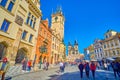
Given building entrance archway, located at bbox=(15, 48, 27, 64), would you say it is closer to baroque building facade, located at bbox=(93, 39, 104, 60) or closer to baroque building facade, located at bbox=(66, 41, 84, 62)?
baroque building facade, located at bbox=(93, 39, 104, 60)

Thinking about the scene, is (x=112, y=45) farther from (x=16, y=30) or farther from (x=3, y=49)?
(x=3, y=49)

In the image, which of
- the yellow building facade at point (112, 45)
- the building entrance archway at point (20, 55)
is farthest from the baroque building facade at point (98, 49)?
the building entrance archway at point (20, 55)

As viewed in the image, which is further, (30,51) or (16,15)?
(30,51)

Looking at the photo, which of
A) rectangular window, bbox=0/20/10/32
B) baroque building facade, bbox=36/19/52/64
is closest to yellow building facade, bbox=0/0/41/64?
rectangular window, bbox=0/20/10/32

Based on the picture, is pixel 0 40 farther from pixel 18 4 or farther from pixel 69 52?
pixel 69 52

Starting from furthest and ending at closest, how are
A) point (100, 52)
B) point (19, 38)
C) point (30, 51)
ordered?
point (100, 52), point (30, 51), point (19, 38)

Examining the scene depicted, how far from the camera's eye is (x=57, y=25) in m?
61.8

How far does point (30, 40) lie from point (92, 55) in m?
37.4

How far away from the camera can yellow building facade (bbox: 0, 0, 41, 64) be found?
15.0 m

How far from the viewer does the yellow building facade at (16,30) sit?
15.0 metres

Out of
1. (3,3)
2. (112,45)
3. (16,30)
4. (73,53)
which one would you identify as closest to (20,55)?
(16,30)

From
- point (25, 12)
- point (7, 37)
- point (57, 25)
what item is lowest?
point (7, 37)

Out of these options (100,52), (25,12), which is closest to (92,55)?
(100,52)

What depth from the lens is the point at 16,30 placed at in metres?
17.3
